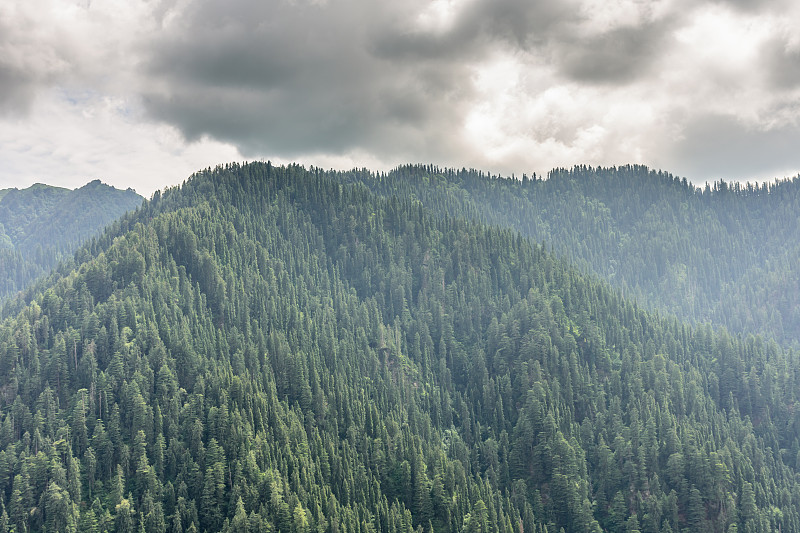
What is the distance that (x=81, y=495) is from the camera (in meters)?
193

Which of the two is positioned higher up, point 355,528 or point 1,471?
point 1,471

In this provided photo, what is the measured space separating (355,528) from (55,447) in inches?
3069

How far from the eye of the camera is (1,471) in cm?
19412

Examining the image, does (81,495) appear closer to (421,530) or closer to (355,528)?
(355,528)

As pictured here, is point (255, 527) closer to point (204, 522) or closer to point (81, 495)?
point (204, 522)

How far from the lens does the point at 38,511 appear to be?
18662 cm

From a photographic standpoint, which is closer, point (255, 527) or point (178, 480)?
point (255, 527)

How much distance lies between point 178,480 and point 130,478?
11760 millimetres

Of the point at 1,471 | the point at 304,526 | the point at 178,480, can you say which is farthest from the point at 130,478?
the point at 304,526

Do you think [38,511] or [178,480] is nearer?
[38,511]

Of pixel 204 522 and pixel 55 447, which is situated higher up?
pixel 55 447

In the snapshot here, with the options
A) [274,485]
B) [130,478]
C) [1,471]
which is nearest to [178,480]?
[130,478]

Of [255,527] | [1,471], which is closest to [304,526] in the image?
[255,527]

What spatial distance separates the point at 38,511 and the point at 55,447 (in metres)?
17.9
